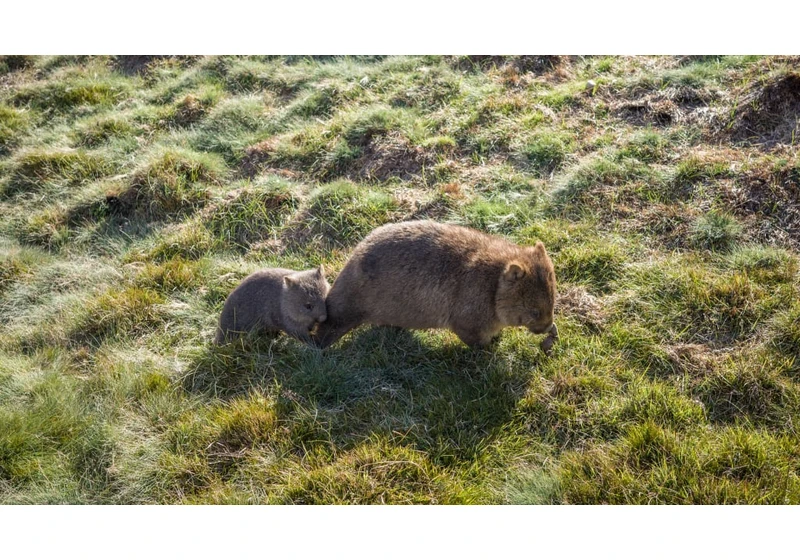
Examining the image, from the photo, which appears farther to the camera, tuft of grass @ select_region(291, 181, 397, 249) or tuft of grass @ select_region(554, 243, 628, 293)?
tuft of grass @ select_region(291, 181, 397, 249)

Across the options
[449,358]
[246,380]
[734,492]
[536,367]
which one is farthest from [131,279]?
[734,492]

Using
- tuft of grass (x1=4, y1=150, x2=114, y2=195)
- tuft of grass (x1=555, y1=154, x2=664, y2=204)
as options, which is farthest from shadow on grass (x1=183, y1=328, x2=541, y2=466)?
tuft of grass (x1=4, y1=150, x2=114, y2=195)

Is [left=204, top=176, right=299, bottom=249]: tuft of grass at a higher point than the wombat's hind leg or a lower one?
higher

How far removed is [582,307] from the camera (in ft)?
16.8

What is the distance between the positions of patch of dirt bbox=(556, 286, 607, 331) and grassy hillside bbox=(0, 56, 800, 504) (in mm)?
23

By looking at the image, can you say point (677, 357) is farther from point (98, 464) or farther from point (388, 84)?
point (388, 84)

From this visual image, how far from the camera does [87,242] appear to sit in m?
7.15

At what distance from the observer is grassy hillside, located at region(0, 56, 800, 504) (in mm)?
3959

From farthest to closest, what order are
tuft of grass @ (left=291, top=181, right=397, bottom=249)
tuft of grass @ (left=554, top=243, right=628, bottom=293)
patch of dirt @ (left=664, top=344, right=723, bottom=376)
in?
1. tuft of grass @ (left=291, top=181, right=397, bottom=249)
2. tuft of grass @ (left=554, top=243, right=628, bottom=293)
3. patch of dirt @ (left=664, top=344, right=723, bottom=376)

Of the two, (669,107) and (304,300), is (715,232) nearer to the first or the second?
(669,107)

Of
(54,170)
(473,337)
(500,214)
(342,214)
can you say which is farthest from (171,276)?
(54,170)

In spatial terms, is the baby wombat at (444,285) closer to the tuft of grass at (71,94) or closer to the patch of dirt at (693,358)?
the patch of dirt at (693,358)

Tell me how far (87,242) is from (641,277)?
6039 millimetres

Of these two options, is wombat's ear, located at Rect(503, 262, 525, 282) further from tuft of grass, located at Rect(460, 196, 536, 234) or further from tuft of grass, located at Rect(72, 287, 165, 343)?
tuft of grass, located at Rect(72, 287, 165, 343)
